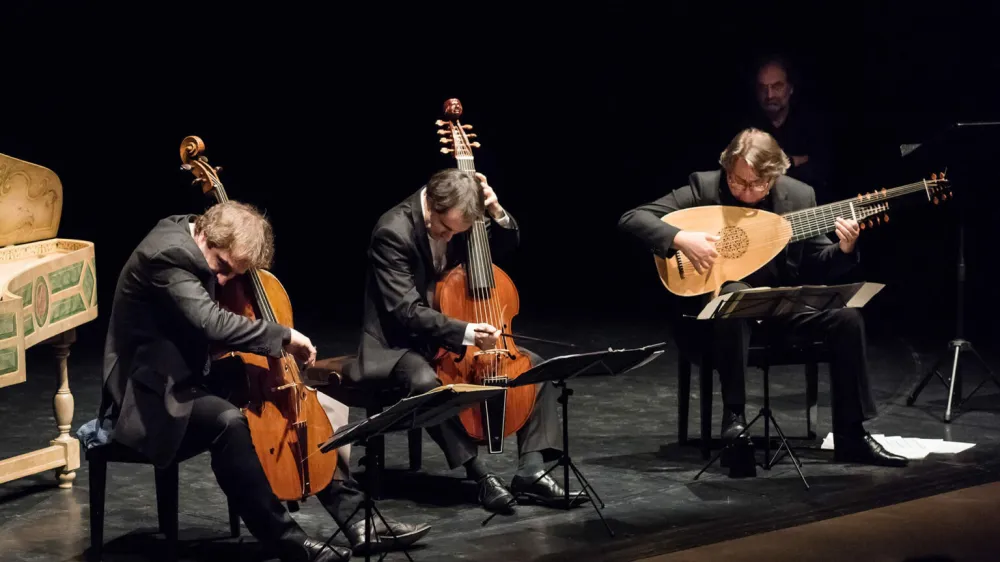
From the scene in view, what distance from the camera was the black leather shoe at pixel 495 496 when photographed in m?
4.41

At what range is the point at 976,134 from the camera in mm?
5352

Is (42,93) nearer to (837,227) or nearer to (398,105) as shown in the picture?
(398,105)

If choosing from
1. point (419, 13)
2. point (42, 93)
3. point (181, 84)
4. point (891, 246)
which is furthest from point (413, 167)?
point (891, 246)

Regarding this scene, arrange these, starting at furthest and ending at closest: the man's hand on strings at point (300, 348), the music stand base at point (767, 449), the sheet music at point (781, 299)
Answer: the music stand base at point (767, 449) < the sheet music at point (781, 299) < the man's hand on strings at point (300, 348)

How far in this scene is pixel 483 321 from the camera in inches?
175

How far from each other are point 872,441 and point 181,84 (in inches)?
197

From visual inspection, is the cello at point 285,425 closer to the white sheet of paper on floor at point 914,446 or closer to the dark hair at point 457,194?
the dark hair at point 457,194

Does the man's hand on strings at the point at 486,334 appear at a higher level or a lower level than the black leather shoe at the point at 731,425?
higher

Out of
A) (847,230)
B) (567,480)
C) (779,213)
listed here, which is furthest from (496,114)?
(567,480)

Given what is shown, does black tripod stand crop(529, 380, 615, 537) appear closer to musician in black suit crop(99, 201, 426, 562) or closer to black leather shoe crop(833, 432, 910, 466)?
musician in black suit crop(99, 201, 426, 562)

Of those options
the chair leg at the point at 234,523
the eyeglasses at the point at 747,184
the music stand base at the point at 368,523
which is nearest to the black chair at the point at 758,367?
the eyeglasses at the point at 747,184

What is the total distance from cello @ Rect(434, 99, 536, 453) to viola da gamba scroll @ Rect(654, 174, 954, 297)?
0.89m

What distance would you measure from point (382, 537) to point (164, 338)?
2.89ft

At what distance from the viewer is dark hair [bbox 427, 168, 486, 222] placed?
438cm
